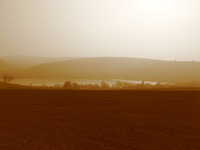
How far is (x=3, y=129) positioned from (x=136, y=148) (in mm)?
4785

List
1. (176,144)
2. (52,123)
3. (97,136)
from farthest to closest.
Answer: (52,123), (97,136), (176,144)

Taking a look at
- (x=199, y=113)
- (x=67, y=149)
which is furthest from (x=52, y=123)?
(x=199, y=113)

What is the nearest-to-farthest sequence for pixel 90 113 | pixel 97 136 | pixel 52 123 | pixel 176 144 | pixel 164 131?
pixel 176 144, pixel 97 136, pixel 164 131, pixel 52 123, pixel 90 113

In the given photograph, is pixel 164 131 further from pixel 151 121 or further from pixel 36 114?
pixel 36 114

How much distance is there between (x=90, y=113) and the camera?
13414mm

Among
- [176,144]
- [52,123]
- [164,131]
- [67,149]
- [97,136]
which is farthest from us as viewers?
[52,123]

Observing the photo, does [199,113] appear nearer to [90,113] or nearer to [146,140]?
[90,113]

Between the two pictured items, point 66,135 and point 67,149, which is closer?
point 67,149

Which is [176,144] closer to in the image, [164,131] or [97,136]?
[164,131]

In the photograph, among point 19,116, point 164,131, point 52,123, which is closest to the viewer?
point 164,131

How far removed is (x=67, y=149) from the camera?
7.38 metres

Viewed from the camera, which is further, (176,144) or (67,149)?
(176,144)

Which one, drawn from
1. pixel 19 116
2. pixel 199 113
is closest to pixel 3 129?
pixel 19 116

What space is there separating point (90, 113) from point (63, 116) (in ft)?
4.66
